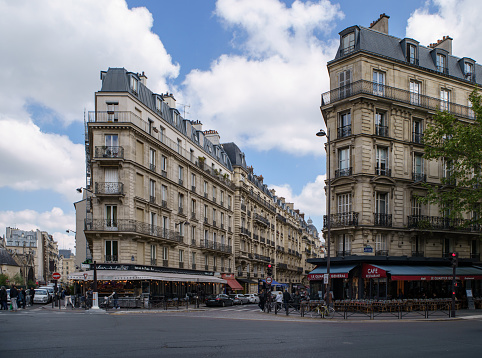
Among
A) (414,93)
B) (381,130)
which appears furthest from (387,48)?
(381,130)

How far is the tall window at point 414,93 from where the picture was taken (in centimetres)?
3325

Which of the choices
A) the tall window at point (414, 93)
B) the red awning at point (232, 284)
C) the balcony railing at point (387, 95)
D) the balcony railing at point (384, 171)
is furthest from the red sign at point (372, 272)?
the red awning at point (232, 284)

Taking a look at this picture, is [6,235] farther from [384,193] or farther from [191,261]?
[384,193]

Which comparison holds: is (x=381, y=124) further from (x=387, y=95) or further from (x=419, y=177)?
(x=419, y=177)

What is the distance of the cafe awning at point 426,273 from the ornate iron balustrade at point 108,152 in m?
19.5

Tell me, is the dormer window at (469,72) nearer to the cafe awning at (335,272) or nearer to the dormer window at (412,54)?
the dormer window at (412,54)

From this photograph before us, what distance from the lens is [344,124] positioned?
1278 inches

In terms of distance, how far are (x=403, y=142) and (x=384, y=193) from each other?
3762mm

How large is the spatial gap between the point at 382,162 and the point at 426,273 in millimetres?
7550

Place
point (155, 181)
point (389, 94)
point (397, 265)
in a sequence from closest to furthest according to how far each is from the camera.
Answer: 1. point (397, 265)
2. point (389, 94)
3. point (155, 181)

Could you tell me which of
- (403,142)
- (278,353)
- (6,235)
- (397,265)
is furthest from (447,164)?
(6,235)

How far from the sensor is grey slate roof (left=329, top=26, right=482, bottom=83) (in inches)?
1288

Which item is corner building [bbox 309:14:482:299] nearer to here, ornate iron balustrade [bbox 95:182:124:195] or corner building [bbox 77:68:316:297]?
corner building [bbox 77:68:316:297]

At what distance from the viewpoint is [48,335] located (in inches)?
521
